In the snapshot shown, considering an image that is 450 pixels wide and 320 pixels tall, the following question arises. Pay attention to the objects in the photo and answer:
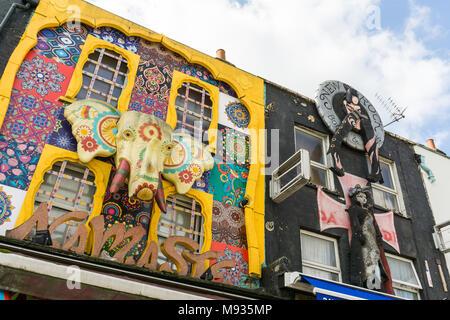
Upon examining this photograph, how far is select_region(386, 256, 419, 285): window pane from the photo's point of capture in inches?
413

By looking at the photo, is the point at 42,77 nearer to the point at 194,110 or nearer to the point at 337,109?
the point at 194,110

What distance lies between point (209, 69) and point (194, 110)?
4.04 ft

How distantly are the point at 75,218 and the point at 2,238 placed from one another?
1041 mm

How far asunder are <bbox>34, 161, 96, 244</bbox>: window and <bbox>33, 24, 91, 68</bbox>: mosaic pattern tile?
7.73ft

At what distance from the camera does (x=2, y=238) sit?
224 inches

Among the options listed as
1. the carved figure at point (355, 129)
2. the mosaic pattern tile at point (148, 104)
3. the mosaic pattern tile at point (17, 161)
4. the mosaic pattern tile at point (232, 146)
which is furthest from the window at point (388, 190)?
the mosaic pattern tile at point (17, 161)

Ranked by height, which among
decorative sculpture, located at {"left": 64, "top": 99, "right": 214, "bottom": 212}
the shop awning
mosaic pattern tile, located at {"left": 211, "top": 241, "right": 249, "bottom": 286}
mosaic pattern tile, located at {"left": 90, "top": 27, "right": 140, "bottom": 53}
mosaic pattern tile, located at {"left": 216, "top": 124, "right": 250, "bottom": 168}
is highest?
mosaic pattern tile, located at {"left": 90, "top": 27, "right": 140, "bottom": 53}

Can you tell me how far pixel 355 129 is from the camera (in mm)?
11852

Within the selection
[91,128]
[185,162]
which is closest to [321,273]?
[185,162]

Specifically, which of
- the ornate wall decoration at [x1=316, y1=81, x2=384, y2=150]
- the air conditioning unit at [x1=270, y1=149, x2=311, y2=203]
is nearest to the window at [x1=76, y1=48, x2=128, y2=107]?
the air conditioning unit at [x1=270, y1=149, x2=311, y2=203]

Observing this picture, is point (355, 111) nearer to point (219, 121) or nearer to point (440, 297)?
point (219, 121)

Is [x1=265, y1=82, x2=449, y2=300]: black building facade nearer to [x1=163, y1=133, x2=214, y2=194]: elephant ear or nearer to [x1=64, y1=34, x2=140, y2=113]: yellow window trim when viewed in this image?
[x1=163, y1=133, x2=214, y2=194]: elephant ear
